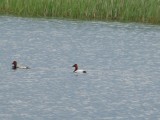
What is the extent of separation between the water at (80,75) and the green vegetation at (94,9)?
1.30 feet

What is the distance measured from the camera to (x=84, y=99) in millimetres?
23000

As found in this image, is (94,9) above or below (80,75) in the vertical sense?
above

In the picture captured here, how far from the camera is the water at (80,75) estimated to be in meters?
21.5

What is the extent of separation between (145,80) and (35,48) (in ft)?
23.4

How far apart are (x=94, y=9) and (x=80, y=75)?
12.6 metres

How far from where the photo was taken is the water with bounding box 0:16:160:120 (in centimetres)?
2153

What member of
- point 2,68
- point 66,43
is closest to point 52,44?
point 66,43

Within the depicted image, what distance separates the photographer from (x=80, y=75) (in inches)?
1057

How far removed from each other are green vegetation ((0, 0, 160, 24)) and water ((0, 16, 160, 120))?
1.30 feet

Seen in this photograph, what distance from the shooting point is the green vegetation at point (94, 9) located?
38.8 meters

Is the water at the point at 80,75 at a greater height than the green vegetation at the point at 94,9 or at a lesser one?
lesser

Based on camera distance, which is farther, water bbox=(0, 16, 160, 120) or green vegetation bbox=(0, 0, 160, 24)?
green vegetation bbox=(0, 0, 160, 24)

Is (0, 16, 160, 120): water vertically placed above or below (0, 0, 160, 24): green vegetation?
below

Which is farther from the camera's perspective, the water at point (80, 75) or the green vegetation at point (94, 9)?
the green vegetation at point (94, 9)
